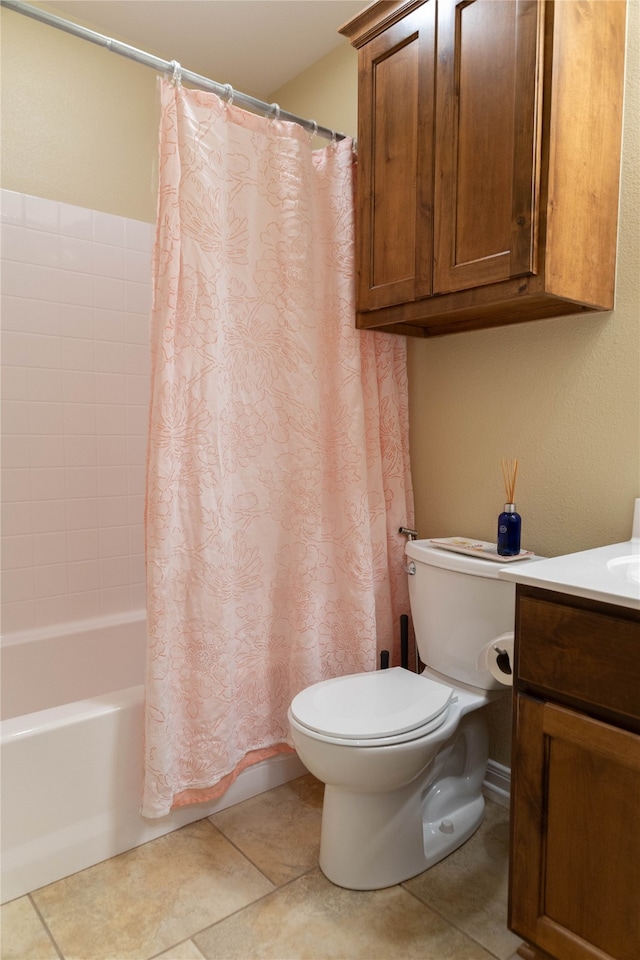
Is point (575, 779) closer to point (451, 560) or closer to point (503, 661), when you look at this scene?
point (503, 661)

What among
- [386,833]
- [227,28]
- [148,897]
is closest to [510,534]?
[386,833]

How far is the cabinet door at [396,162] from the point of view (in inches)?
66.3

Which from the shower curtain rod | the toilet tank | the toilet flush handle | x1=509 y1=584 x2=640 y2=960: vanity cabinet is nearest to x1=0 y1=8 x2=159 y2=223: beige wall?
the shower curtain rod

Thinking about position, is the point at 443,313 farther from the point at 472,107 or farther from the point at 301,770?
the point at 301,770

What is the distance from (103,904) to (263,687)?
2.19ft

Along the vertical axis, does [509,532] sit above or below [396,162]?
below

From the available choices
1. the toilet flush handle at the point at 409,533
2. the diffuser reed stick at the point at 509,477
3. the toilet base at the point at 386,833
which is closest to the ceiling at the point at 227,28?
the diffuser reed stick at the point at 509,477

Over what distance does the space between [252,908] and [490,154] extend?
1867 millimetres

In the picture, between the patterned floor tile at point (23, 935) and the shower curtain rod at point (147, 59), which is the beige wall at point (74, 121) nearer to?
the shower curtain rod at point (147, 59)

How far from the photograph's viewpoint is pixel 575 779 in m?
1.15

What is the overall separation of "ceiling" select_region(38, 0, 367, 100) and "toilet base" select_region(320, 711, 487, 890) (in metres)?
2.50

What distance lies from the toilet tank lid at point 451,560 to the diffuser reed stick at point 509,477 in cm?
23

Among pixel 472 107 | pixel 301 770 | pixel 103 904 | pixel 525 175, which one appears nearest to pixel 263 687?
pixel 301 770

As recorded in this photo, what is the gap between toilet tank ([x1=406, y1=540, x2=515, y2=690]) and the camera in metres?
1.66
